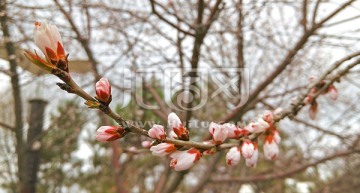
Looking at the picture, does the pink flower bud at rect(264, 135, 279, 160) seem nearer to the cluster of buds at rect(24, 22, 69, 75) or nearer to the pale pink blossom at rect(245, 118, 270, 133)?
the pale pink blossom at rect(245, 118, 270, 133)

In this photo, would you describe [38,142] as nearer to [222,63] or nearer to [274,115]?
[222,63]

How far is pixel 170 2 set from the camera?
2.98 metres

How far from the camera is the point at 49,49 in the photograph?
0.87m

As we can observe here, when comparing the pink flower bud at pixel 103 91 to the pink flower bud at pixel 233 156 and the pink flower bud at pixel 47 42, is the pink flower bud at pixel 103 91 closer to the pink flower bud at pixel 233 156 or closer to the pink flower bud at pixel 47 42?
the pink flower bud at pixel 47 42

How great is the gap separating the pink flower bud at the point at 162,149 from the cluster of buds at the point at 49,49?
282mm

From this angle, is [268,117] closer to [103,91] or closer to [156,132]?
[156,132]

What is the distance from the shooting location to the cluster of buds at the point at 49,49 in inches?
33.8

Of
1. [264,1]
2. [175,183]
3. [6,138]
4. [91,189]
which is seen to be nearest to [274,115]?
[264,1]

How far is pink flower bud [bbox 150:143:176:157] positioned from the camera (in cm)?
96

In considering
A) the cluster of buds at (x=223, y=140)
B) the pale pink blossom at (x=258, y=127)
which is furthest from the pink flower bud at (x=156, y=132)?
the pale pink blossom at (x=258, y=127)

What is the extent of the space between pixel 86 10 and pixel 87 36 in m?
0.28

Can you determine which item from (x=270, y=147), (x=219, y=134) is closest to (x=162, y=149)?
(x=219, y=134)

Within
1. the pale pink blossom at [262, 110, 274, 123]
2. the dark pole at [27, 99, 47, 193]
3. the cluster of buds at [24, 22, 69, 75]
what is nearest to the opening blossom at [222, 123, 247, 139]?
the pale pink blossom at [262, 110, 274, 123]

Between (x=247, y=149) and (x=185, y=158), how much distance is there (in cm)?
21
